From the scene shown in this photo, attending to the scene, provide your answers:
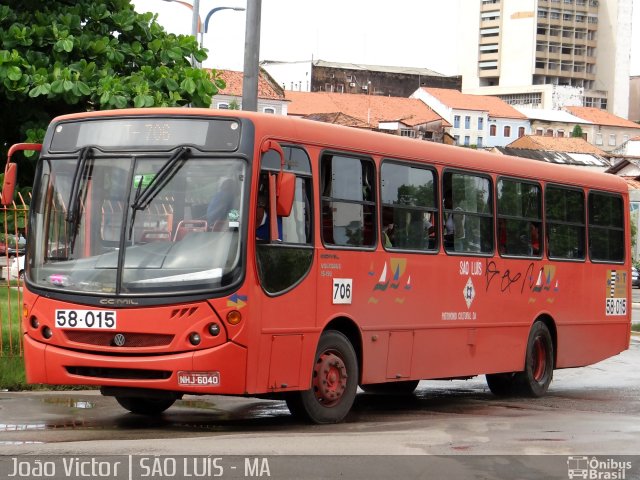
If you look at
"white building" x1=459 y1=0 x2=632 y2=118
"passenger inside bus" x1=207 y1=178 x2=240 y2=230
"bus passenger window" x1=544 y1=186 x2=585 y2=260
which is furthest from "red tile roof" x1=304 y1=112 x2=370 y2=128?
"passenger inside bus" x1=207 y1=178 x2=240 y2=230

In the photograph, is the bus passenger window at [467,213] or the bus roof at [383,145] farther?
the bus passenger window at [467,213]

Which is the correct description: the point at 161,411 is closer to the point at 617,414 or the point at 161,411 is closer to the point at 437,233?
the point at 437,233

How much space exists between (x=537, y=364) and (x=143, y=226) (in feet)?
24.8

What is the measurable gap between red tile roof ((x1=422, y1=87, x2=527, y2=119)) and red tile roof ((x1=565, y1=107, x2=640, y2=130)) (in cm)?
1024

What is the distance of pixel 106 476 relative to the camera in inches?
330

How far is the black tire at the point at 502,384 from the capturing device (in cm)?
1725

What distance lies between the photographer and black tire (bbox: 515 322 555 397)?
16984mm

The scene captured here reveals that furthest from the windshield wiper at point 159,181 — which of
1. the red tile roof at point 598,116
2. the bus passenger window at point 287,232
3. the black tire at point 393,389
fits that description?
the red tile roof at point 598,116

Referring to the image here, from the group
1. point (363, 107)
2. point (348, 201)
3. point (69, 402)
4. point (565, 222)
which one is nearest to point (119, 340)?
point (69, 402)

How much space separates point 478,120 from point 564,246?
147792 mm

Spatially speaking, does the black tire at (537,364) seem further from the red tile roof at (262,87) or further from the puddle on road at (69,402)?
the red tile roof at (262,87)

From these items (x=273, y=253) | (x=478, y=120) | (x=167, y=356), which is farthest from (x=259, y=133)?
(x=478, y=120)

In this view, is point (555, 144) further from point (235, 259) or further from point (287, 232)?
point (235, 259)

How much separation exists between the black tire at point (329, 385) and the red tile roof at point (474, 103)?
149 metres
